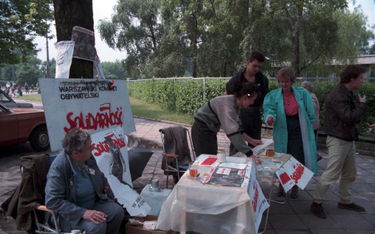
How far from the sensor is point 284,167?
2955 millimetres

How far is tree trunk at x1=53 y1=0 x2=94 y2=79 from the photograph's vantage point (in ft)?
11.3

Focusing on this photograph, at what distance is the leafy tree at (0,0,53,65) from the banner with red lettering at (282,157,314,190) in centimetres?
1440

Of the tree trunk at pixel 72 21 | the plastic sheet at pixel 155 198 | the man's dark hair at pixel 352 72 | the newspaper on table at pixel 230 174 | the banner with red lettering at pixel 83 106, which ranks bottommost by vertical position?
the plastic sheet at pixel 155 198

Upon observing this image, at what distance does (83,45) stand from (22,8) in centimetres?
1333

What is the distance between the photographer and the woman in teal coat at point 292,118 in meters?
3.59

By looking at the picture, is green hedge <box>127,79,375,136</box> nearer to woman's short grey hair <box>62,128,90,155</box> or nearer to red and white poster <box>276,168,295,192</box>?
red and white poster <box>276,168,295,192</box>

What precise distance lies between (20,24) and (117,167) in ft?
46.2

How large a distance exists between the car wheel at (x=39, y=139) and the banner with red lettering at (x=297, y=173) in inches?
232

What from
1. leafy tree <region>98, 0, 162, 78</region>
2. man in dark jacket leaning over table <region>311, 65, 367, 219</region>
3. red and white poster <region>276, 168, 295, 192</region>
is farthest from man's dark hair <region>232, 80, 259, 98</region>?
leafy tree <region>98, 0, 162, 78</region>

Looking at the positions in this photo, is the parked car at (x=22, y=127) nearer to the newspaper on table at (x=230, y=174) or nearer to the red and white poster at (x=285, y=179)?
the newspaper on table at (x=230, y=174)

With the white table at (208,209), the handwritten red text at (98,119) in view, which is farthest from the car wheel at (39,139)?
the white table at (208,209)

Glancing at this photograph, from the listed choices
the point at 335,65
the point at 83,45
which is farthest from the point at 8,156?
the point at 335,65

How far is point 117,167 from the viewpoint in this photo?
3.11 m

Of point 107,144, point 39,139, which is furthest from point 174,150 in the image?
point 39,139
